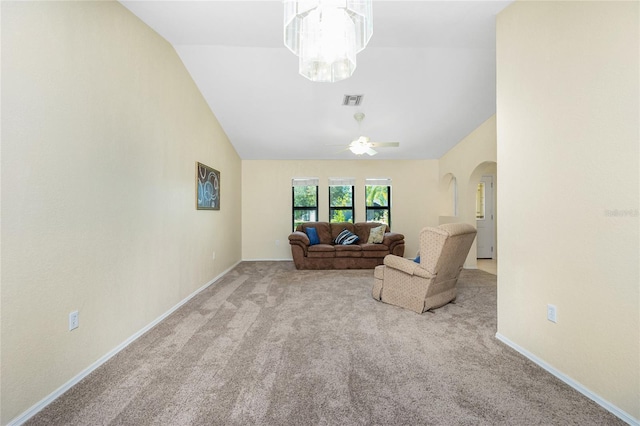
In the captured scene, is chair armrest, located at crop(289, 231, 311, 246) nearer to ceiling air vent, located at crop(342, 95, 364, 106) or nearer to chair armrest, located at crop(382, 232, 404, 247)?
chair armrest, located at crop(382, 232, 404, 247)

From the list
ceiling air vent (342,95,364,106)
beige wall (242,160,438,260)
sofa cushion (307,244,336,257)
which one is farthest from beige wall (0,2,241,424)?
beige wall (242,160,438,260)

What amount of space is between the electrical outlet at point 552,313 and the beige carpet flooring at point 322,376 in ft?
1.19

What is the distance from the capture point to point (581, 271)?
1715 mm

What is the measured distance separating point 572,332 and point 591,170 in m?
1.00

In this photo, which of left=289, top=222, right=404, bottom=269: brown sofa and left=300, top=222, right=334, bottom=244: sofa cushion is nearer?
left=289, top=222, right=404, bottom=269: brown sofa

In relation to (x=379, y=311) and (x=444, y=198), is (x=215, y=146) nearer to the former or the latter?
(x=379, y=311)

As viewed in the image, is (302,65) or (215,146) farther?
(215,146)

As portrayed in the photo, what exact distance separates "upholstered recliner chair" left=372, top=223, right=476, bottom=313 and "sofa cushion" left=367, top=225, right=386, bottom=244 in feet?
7.82

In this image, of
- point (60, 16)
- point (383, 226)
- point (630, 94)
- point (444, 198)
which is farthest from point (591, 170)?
point (444, 198)

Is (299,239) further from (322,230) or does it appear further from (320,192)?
(320,192)

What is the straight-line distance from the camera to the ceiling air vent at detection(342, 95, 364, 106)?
416 centimetres

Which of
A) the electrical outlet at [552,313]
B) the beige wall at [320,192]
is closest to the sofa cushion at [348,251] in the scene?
the beige wall at [320,192]

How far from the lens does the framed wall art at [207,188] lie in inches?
152

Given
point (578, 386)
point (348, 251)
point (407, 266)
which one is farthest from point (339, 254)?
point (578, 386)
